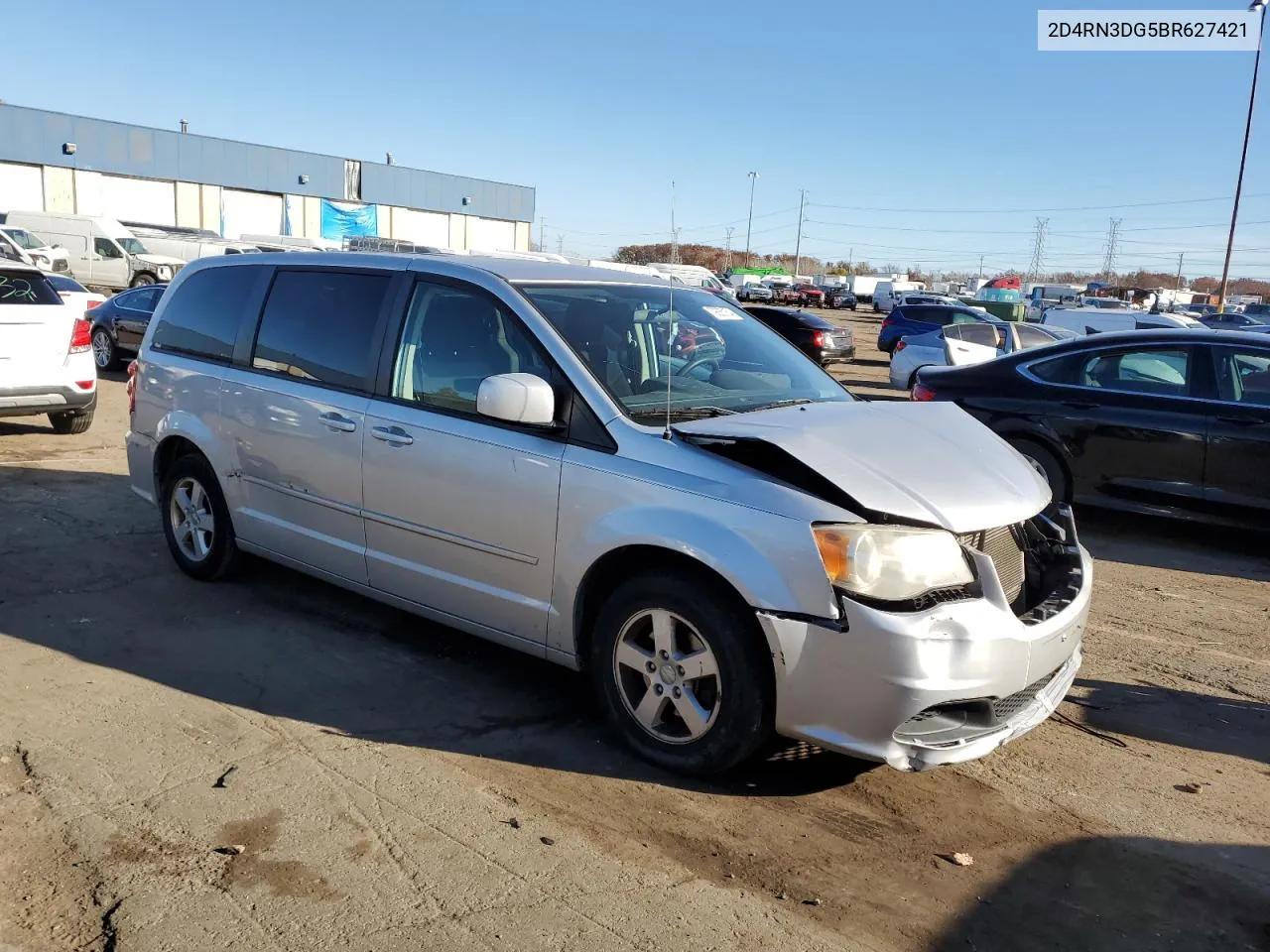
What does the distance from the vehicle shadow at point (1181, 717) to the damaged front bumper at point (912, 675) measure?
1183 millimetres

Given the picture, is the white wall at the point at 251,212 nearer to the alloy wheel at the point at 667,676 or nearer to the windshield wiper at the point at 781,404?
the windshield wiper at the point at 781,404

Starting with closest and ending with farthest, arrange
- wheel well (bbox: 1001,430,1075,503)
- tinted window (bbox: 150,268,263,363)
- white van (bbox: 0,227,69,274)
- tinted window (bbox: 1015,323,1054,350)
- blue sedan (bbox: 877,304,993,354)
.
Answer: tinted window (bbox: 150,268,263,363), wheel well (bbox: 1001,430,1075,503), tinted window (bbox: 1015,323,1054,350), blue sedan (bbox: 877,304,993,354), white van (bbox: 0,227,69,274)

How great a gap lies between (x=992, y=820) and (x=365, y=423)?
119 inches

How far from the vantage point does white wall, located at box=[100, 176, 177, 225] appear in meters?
47.8

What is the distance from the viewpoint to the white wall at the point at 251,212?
173ft

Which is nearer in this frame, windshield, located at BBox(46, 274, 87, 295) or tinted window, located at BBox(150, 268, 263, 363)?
tinted window, located at BBox(150, 268, 263, 363)

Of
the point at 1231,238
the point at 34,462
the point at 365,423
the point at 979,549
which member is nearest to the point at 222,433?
the point at 365,423

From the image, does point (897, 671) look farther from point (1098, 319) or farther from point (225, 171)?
point (225, 171)

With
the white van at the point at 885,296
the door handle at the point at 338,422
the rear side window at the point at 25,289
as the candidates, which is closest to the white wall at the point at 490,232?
the white van at the point at 885,296

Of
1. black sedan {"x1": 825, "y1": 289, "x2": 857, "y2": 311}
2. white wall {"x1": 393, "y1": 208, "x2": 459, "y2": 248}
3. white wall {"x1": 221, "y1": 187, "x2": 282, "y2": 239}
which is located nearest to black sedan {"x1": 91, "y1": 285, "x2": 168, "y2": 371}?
white wall {"x1": 221, "y1": 187, "x2": 282, "y2": 239}

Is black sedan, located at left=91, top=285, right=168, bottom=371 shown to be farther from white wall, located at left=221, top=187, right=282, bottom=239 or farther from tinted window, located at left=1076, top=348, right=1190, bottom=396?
white wall, located at left=221, top=187, right=282, bottom=239

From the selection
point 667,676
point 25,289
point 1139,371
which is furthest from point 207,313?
point 1139,371

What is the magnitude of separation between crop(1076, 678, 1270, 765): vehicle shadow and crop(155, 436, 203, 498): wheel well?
480 centimetres

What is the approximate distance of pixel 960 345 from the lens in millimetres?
16141
